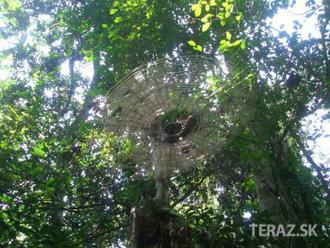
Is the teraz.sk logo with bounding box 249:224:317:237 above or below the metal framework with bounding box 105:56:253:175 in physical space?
below

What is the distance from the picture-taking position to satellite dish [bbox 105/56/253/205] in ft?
11.9

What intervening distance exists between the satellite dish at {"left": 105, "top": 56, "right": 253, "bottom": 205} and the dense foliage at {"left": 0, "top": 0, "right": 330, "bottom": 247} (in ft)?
Answer: 1.25

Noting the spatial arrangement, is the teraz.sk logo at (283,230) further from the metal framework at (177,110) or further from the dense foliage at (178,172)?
the metal framework at (177,110)

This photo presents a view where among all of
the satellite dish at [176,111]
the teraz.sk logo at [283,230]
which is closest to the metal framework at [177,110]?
the satellite dish at [176,111]

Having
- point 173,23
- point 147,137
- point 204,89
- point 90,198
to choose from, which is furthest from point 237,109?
point 90,198

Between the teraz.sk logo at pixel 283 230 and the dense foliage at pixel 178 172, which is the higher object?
the dense foliage at pixel 178 172

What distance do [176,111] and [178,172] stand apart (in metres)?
2.79

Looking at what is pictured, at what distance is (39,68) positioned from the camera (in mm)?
13180

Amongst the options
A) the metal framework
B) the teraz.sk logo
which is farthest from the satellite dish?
the teraz.sk logo

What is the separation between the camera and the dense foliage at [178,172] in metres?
4.50

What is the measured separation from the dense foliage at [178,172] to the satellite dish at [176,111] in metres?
0.38

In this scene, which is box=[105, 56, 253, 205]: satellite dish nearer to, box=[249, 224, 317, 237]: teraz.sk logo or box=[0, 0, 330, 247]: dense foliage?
box=[0, 0, 330, 247]: dense foliage

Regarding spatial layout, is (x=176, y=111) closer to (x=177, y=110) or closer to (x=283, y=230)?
(x=177, y=110)

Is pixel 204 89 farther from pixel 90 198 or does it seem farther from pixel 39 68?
pixel 39 68
